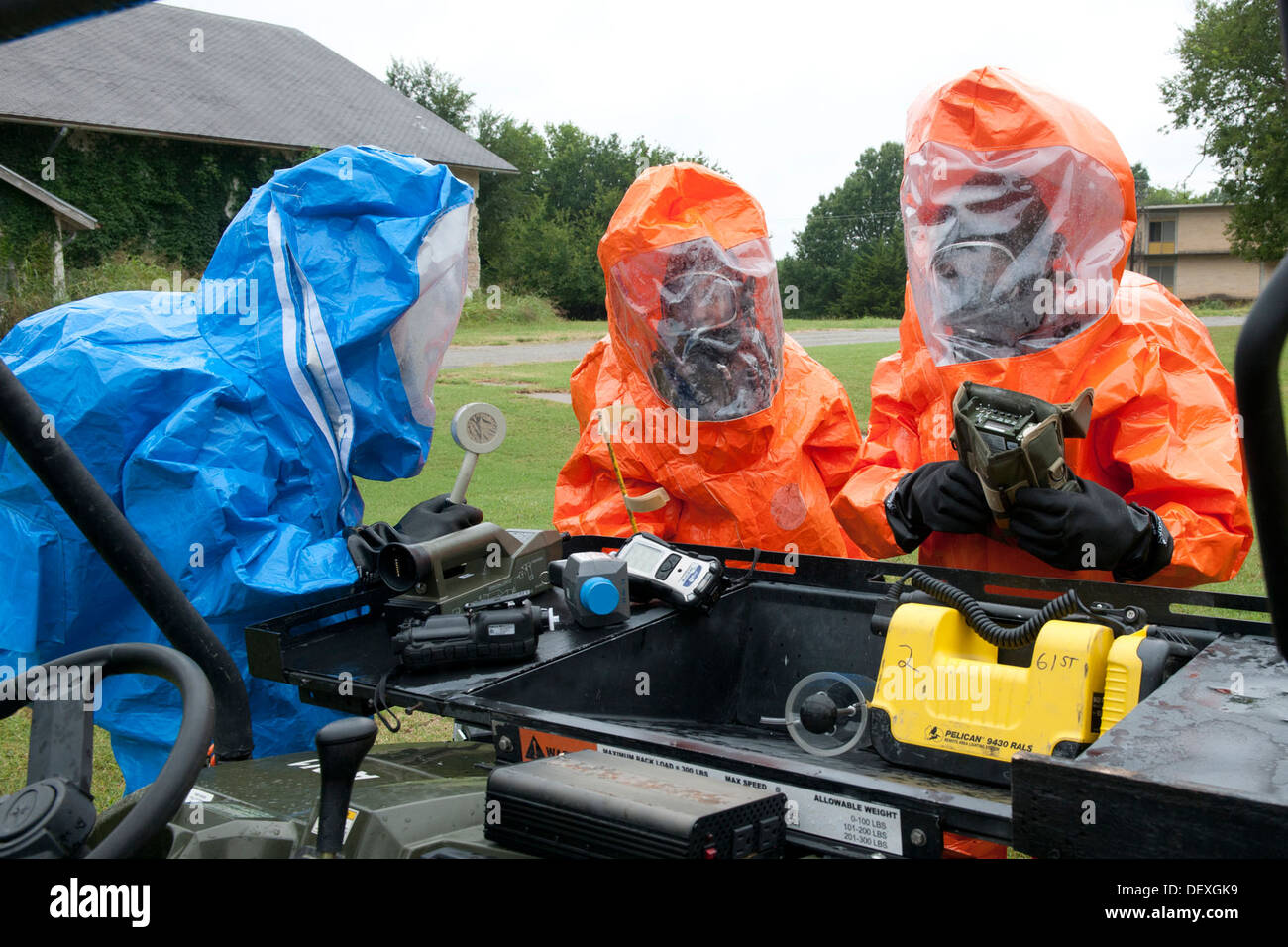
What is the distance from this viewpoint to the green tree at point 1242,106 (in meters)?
20.6

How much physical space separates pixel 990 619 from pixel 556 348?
20.5 meters

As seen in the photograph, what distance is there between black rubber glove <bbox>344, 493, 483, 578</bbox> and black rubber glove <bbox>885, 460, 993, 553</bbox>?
1.06 m

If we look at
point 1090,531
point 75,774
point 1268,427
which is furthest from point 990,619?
point 75,774

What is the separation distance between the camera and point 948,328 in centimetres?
262

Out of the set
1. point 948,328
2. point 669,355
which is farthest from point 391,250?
point 948,328

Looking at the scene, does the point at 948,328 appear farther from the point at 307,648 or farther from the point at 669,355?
the point at 307,648

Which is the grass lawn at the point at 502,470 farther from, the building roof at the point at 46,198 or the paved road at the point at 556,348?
the building roof at the point at 46,198

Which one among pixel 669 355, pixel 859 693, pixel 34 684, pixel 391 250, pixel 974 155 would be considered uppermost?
pixel 974 155

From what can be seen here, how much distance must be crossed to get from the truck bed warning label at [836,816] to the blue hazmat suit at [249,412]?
1.27 meters

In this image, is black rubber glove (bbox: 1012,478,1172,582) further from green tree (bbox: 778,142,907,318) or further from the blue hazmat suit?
green tree (bbox: 778,142,907,318)

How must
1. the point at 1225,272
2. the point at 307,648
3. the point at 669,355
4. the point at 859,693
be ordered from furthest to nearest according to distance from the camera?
the point at 1225,272 < the point at 669,355 < the point at 307,648 < the point at 859,693

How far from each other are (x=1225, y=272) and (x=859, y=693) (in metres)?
58.4

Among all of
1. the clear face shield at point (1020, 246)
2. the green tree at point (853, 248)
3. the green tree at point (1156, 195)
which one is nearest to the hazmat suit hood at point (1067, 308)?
the clear face shield at point (1020, 246)

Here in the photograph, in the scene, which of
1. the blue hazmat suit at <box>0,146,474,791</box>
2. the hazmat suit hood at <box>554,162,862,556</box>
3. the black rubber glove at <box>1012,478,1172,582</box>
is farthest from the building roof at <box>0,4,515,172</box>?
the black rubber glove at <box>1012,478,1172,582</box>
